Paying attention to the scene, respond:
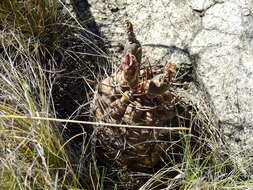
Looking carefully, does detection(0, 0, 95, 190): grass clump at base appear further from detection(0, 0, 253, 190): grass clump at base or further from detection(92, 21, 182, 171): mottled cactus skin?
detection(92, 21, 182, 171): mottled cactus skin

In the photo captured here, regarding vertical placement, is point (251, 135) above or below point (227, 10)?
below

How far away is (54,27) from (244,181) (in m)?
0.77

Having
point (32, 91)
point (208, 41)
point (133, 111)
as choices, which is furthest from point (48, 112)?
point (208, 41)

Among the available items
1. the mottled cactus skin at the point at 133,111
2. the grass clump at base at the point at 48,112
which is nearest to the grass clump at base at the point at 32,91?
the grass clump at base at the point at 48,112

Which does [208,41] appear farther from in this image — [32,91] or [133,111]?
[32,91]

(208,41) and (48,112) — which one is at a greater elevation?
(208,41)

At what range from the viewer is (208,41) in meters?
1.41

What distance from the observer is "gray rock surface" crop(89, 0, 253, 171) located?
4.37 feet

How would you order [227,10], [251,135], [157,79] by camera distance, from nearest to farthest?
[157,79], [251,135], [227,10]

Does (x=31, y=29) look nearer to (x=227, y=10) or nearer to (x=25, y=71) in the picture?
(x=25, y=71)

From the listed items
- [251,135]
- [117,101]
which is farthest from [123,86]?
[251,135]

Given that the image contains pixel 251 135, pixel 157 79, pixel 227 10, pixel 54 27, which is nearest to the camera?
pixel 157 79

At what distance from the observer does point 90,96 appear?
148cm

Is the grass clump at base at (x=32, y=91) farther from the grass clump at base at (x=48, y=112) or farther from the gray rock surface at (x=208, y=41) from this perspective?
the gray rock surface at (x=208, y=41)
